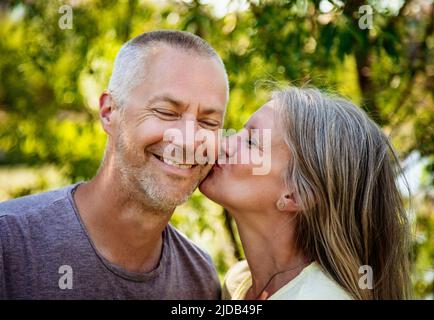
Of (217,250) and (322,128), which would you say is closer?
(322,128)

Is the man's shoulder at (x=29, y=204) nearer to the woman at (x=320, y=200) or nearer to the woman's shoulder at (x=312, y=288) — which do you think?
the woman at (x=320, y=200)

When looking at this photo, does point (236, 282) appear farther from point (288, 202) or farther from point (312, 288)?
point (312, 288)

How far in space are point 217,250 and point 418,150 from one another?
5.08 ft

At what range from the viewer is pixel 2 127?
508cm

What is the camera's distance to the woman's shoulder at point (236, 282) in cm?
360

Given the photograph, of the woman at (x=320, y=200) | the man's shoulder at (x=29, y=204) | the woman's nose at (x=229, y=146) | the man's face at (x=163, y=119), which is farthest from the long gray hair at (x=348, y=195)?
the man's shoulder at (x=29, y=204)

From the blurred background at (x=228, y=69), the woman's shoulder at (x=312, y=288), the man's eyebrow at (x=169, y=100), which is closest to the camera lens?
the woman's shoulder at (x=312, y=288)

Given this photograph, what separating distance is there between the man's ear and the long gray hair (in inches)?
32.8

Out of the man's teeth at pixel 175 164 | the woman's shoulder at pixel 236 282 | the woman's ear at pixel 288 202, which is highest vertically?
the man's teeth at pixel 175 164

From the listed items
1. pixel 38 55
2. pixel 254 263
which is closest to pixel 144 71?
pixel 254 263

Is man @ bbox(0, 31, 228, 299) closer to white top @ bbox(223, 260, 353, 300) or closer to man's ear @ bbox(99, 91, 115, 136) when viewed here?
man's ear @ bbox(99, 91, 115, 136)

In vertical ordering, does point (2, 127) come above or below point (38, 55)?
below

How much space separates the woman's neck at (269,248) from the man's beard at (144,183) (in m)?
0.36
